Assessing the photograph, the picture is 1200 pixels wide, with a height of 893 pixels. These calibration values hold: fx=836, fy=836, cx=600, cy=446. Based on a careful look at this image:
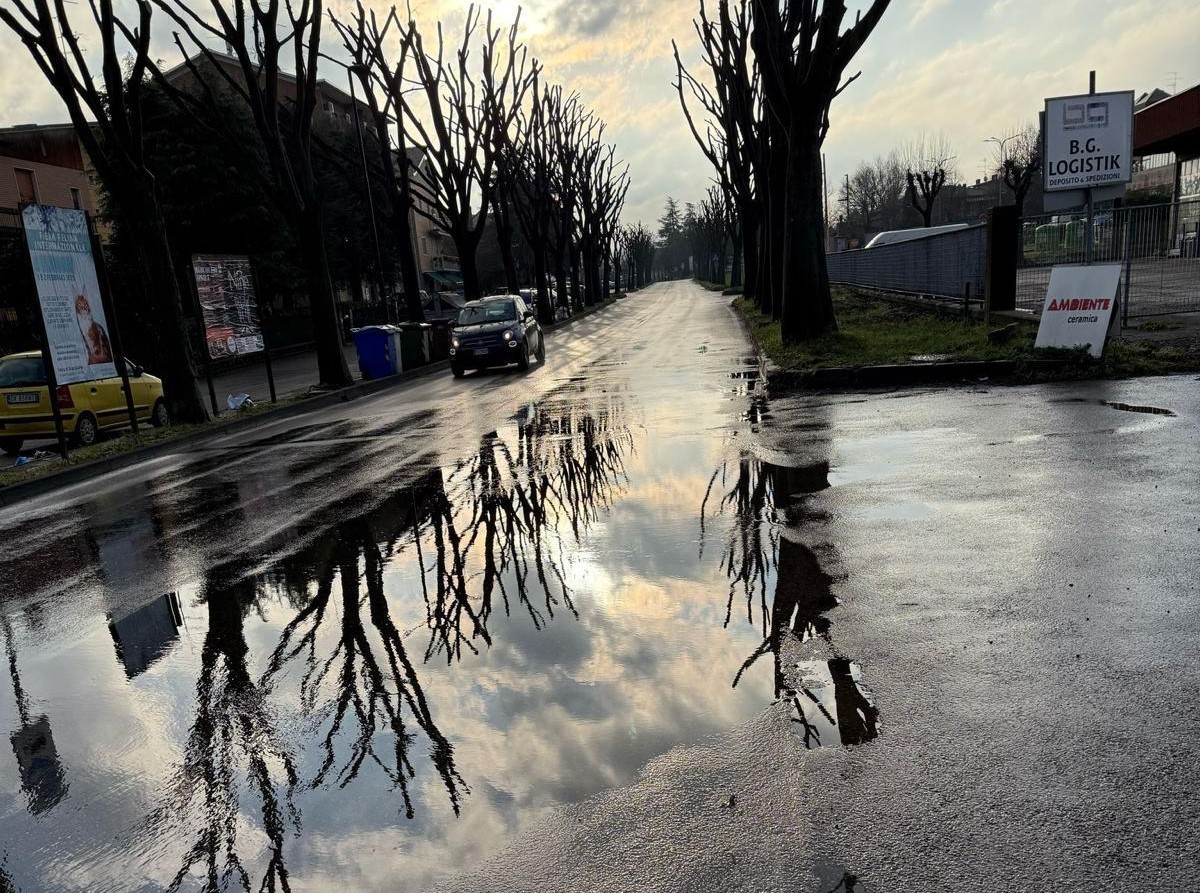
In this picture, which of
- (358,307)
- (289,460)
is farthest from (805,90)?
(358,307)

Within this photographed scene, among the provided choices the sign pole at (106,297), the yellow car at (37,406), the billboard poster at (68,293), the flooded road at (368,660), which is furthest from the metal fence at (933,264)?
the yellow car at (37,406)

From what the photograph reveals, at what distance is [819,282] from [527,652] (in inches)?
522

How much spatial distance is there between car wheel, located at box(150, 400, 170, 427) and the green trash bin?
655 cm

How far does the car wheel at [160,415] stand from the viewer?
664 inches

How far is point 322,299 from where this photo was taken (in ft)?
62.8

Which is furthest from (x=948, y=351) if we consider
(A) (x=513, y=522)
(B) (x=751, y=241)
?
(B) (x=751, y=241)

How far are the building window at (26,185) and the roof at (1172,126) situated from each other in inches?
1895

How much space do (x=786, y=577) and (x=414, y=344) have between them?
2010 cm

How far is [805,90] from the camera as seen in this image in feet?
49.4

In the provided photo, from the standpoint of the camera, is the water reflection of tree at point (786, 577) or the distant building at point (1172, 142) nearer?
the water reflection of tree at point (786, 577)

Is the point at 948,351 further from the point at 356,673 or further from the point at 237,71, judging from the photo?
the point at 237,71

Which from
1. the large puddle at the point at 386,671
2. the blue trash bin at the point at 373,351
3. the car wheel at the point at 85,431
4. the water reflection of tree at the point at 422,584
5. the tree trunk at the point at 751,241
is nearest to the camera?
the large puddle at the point at 386,671

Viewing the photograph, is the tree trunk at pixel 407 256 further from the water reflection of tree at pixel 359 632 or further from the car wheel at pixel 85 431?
the water reflection of tree at pixel 359 632

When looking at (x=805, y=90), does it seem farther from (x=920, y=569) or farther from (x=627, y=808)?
(x=627, y=808)
